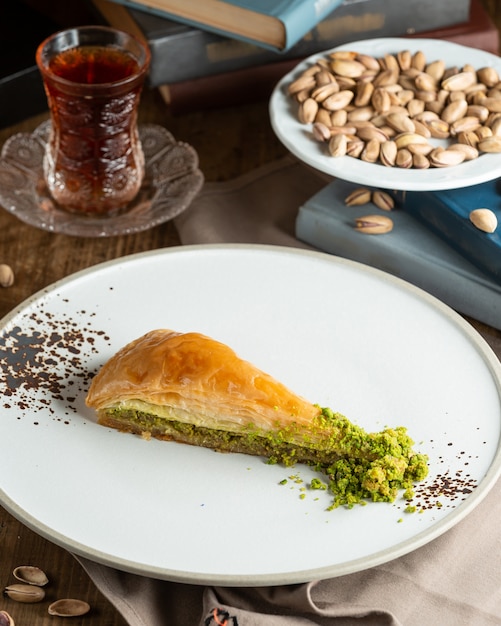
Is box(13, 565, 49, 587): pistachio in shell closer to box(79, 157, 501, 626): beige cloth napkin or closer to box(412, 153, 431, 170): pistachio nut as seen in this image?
box(79, 157, 501, 626): beige cloth napkin

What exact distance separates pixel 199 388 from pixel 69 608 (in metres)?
0.32

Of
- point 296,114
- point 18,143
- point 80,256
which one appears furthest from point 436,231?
point 18,143

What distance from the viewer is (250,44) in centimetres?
208

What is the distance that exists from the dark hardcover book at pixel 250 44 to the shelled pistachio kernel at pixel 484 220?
0.67 meters

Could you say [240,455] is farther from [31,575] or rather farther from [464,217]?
[464,217]

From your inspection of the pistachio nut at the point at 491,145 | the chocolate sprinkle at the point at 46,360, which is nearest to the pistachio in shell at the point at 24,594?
the chocolate sprinkle at the point at 46,360

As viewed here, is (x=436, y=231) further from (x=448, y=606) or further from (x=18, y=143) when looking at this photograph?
(x=18, y=143)

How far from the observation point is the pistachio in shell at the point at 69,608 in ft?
4.21

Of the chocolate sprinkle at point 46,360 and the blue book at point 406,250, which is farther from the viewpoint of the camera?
the blue book at point 406,250

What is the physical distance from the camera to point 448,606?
126cm

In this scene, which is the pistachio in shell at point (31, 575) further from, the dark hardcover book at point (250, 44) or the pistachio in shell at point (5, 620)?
the dark hardcover book at point (250, 44)

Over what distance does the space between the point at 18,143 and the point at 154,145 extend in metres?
0.27

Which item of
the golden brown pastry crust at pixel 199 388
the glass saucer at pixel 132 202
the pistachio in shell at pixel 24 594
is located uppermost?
the golden brown pastry crust at pixel 199 388

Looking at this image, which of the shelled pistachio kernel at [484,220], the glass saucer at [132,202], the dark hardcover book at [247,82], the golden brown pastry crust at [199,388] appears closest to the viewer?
the golden brown pastry crust at [199,388]
